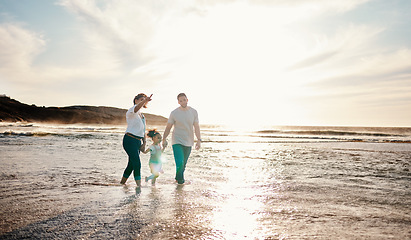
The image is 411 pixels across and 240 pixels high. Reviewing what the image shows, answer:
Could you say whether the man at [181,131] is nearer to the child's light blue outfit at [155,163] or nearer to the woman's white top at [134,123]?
the child's light blue outfit at [155,163]

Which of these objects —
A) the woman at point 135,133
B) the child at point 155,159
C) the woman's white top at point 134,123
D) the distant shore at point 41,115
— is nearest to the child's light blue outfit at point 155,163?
the child at point 155,159

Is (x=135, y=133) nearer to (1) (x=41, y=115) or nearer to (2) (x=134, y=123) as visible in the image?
(2) (x=134, y=123)

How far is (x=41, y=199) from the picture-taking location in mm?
4934

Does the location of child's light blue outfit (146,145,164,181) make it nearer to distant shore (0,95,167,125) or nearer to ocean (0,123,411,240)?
ocean (0,123,411,240)

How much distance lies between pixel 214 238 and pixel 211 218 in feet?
2.57

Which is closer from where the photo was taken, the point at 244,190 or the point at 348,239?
the point at 348,239

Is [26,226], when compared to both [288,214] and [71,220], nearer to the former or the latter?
[71,220]

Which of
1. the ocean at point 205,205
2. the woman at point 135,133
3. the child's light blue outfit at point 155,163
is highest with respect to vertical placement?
the woman at point 135,133

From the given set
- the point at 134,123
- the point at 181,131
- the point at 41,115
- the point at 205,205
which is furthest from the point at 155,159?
the point at 41,115

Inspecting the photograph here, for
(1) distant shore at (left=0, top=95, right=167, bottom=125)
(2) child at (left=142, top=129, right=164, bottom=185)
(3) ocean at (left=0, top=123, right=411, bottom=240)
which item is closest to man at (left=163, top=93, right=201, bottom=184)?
(2) child at (left=142, top=129, right=164, bottom=185)

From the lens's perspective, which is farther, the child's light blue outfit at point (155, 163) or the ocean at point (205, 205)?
the child's light blue outfit at point (155, 163)

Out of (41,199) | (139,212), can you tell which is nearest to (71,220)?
(139,212)

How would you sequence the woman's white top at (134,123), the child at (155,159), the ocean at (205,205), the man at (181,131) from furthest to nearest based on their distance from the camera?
the man at (181,131)
the child at (155,159)
the woman's white top at (134,123)
the ocean at (205,205)

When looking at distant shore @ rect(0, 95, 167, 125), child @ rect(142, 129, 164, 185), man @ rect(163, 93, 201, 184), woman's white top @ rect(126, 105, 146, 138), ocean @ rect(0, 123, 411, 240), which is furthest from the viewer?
distant shore @ rect(0, 95, 167, 125)
